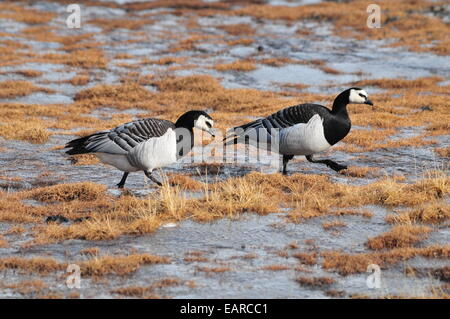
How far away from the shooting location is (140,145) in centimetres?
1302

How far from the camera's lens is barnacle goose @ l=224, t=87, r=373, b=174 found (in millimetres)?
14594

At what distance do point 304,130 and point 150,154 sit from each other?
12.8ft

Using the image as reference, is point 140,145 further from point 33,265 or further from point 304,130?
point 33,265

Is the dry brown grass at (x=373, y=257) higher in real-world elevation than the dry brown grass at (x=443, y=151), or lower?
higher

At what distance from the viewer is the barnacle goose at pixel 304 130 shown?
14594 mm

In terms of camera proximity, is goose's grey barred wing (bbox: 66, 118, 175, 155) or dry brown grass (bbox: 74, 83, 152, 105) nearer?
goose's grey barred wing (bbox: 66, 118, 175, 155)

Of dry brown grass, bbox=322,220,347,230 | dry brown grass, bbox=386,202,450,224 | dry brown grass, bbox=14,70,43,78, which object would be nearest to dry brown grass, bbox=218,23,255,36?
dry brown grass, bbox=14,70,43,78

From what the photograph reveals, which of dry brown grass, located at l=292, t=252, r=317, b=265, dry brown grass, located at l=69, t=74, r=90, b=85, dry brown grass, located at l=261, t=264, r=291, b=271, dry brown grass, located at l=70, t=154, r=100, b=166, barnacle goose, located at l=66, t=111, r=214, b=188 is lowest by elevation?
dry brown grass, located at l=69, t=74, r=90, b=85

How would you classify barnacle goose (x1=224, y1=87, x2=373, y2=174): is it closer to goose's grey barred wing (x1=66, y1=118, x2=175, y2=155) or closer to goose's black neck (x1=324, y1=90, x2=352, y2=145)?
goose's black neck (x1=324, y1=90, x2=352, y2=145)

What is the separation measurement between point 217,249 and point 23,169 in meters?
8.00

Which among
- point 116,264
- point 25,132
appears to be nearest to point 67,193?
point 116,264

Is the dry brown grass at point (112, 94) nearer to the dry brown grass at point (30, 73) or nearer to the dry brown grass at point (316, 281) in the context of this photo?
the dry brown grass at point (30, 73)

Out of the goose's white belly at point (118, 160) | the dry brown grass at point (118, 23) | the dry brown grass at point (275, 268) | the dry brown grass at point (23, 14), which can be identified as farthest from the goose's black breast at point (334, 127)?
the dry brown grass at point (23, 14)
